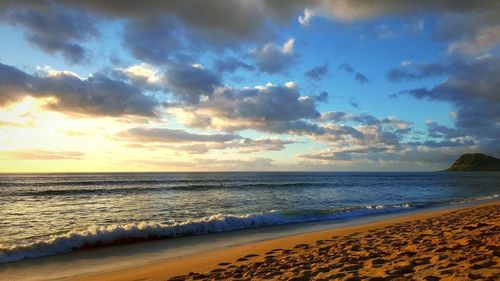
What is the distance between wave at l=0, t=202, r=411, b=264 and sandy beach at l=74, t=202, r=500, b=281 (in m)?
3.80

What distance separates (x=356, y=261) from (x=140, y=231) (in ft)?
29.7

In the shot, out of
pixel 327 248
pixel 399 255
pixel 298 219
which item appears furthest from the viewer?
pixel 298 219

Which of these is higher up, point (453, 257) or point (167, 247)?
point (453, 257)

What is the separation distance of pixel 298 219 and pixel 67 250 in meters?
11.2

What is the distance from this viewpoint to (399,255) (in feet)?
24.7

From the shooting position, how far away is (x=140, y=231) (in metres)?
13.6

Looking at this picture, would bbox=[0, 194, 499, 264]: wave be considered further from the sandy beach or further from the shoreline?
the sandy beach

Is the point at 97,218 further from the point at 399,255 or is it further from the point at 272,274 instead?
the point at 399,255

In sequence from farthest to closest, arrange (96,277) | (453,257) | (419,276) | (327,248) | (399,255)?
(327,248) → (96,277) → (399,255) → (453,257) → (419,276)

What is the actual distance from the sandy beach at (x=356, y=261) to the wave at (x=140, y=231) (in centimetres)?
380

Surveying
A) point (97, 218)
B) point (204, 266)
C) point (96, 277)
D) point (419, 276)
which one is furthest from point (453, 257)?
point (97, 218)

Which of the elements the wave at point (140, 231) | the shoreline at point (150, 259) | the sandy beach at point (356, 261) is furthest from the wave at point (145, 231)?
the sandy beach at point (356, 261)

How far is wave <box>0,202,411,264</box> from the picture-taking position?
35.0 ft

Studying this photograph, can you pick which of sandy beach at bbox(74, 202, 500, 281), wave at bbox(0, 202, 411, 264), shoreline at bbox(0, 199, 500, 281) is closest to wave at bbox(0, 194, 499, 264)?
wave at bbox(0, 202, 411, 264)
